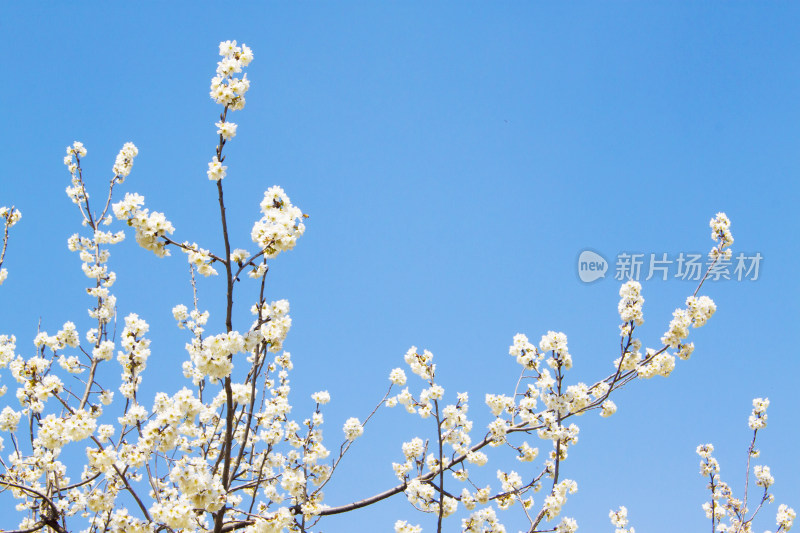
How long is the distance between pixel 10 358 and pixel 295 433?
12.1ft

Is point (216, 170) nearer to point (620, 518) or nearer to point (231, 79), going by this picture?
point (231, 79)

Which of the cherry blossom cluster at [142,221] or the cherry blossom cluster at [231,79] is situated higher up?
the cherry blossom cluster at [231,79]

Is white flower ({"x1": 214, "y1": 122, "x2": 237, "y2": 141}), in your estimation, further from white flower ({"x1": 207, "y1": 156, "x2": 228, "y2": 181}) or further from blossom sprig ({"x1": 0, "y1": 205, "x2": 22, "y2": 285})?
blossom sprig ({"x1": 0, "y1": 205, "x2": 22, "y2": 285})

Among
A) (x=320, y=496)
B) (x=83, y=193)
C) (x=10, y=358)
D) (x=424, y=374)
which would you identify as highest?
(x=83, y=193)

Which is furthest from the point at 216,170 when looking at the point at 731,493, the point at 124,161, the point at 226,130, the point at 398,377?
the point at 731,493

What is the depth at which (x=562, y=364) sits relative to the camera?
5922mm

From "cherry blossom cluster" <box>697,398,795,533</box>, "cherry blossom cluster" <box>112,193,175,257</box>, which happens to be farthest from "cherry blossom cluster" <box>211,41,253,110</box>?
"cherry blossom cluster" <box>697,398,795,533</box>

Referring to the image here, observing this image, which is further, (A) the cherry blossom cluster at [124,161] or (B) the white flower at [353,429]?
(A) the cherry blossom cluster at [124,161]

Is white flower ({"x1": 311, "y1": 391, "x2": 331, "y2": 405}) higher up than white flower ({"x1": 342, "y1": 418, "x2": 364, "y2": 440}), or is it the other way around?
white flower ({"x1": 311, "y1": 391, "x2": 331, "y2": 405})

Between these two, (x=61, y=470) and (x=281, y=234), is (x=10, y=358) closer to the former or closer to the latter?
(x=61, y=470)

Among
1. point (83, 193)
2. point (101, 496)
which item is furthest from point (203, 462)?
point (83, 193)

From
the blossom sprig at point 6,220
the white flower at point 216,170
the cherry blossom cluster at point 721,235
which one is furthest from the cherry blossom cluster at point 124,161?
the cherry blossom cluster at point 721,235

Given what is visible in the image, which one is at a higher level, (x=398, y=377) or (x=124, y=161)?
(x=124, y=161)

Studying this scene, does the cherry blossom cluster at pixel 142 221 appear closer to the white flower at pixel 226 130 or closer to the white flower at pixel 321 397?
the white flower at pixel 226 130
